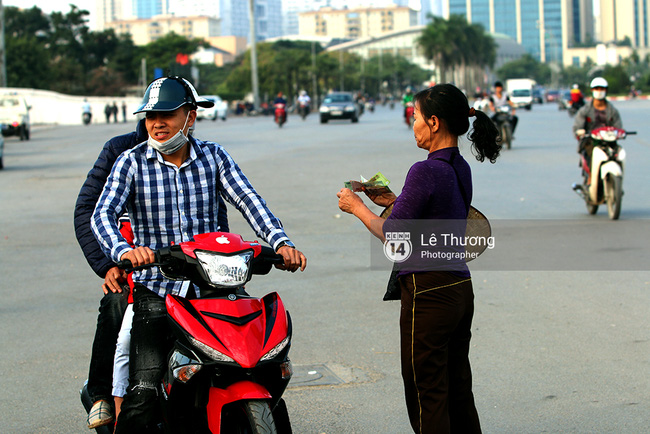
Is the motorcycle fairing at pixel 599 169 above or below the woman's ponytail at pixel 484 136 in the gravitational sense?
below

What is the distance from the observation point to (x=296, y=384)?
5.03 meters

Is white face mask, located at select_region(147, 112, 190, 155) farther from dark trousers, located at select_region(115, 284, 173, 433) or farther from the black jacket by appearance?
dark trousers, located at select_region(115, 284, 173, 433)

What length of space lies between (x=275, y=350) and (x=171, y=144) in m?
0.97

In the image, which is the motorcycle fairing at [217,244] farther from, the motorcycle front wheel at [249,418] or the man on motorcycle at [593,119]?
the man on motorcycle at [593,119]

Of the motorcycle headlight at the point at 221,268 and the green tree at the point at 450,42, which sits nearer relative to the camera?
the motorcycle headlight at the point at 221,268

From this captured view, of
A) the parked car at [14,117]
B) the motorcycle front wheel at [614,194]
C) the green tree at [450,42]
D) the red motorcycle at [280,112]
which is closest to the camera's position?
the motorcycle front wheel at [614,194]

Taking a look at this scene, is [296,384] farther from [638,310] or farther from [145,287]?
[638,310]

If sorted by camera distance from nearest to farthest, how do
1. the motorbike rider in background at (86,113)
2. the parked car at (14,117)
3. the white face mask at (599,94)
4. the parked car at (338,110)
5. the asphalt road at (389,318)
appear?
1. the asphalt road at (389,318)
2. the white face mask at (599,94)
3. the parked car at (14,117)
4. the parked car at (338,110)
5. the motorbike rider in background at (86,113)

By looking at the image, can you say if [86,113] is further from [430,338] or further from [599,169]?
[430,338]

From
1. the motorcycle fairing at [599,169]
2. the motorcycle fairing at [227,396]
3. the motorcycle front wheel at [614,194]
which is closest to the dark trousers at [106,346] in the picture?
the motorcycle fairing at [227,396]

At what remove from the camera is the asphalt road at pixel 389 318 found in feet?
15.2

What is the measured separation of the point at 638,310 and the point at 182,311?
4.44 metres

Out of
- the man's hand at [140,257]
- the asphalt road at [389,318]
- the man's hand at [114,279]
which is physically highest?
the man's hand at [140,257]

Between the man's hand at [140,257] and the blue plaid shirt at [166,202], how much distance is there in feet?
0.77
